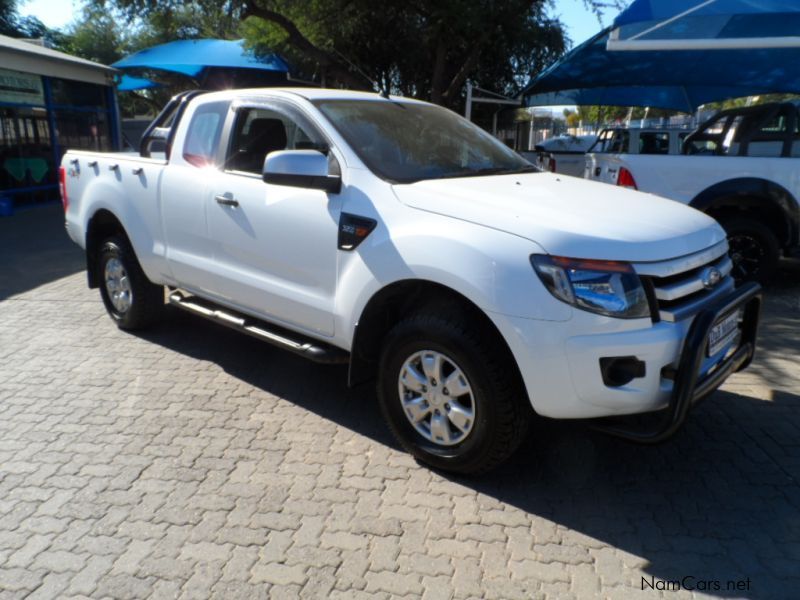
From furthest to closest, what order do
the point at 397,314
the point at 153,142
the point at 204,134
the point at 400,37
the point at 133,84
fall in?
the point at 133,84 < the point at 400,37 < the point at 153,142 < the point at 204,134 < the point at 397,314

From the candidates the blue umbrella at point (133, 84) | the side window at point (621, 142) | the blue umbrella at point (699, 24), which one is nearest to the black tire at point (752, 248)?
the blue umbrella at point (699, 24)

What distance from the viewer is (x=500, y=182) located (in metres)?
3.64

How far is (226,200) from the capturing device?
4129 millimetres

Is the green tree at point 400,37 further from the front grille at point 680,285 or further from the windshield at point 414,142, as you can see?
the front grille at point 680,285

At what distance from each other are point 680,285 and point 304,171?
1.91m

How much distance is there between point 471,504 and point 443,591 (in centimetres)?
62

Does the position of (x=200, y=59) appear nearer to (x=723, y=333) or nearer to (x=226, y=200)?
(x=226, y=200)

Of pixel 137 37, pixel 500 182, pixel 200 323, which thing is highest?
pixel 137 37

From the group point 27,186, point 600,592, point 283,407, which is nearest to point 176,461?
point 283,407

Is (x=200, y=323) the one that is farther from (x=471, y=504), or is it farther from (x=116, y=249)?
(x=471, y=504)

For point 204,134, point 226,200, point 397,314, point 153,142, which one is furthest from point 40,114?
point 397,314

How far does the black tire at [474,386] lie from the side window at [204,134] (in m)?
1.97

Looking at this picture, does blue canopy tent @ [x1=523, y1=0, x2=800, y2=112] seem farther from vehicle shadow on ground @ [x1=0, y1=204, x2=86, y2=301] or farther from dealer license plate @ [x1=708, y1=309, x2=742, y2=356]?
vehicle shadow on ground @ [x1=0, y1=204, x2=86, y2=301]

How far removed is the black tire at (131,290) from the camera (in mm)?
5191
